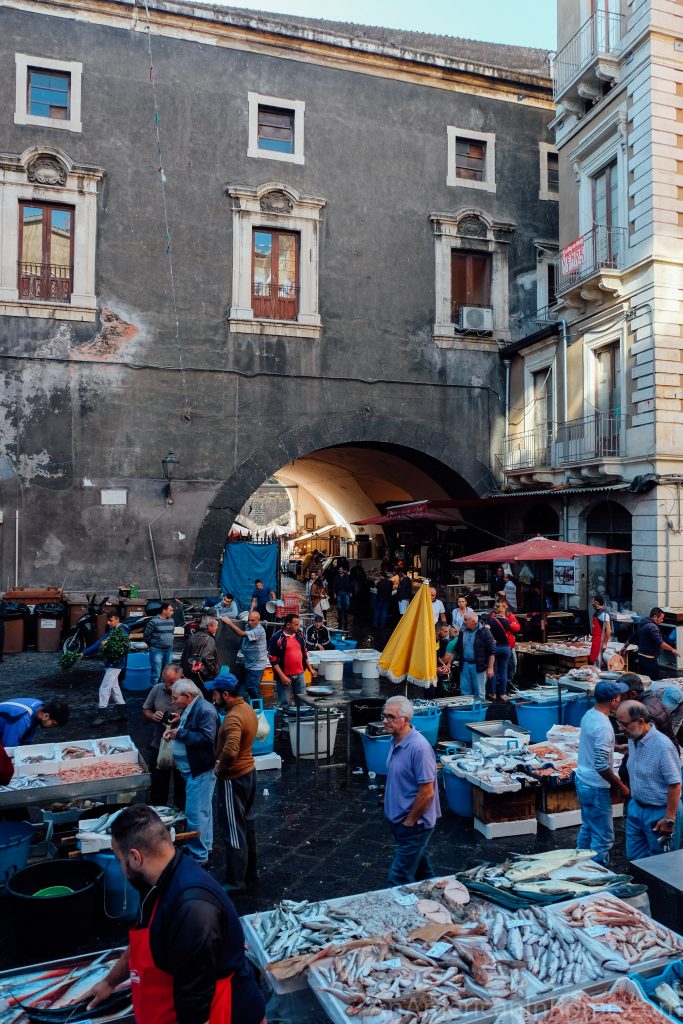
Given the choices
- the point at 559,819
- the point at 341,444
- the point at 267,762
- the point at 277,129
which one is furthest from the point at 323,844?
the point at 277,129

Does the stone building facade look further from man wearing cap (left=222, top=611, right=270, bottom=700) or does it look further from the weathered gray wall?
man wearing cap (left=222, top=611, right=270, bottom=700)

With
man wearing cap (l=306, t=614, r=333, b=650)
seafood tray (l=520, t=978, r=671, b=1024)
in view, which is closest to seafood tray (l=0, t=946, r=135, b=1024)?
seafood tray (l=520, t=978, r=671, b=1024)

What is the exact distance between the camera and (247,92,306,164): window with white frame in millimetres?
19141

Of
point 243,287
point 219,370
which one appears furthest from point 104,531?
point 243,287

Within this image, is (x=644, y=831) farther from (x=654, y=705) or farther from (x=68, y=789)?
(x=68, y=789)

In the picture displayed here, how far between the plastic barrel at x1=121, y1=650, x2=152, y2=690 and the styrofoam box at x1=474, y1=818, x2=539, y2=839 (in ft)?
24.5

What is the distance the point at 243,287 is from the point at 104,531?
7.00 m

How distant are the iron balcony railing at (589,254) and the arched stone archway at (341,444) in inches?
200

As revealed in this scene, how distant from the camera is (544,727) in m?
10.2

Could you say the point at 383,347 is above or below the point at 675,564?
above

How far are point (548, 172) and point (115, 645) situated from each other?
18606 millimetres

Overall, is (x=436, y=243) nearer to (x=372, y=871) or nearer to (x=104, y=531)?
(x=104, y=531)

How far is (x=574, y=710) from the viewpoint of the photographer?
1040cm

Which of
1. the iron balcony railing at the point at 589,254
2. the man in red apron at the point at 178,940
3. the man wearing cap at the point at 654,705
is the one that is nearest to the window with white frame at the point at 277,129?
the iron balcony railing at the point at 589,254
